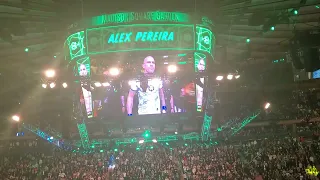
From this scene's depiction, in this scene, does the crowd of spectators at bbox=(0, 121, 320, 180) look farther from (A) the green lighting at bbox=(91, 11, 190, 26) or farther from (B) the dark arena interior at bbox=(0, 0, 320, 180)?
(A) the green lighting at bbox=(91, 11, 190, 26)

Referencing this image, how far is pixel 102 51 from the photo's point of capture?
1236 centimetres

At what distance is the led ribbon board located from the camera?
1220 cm

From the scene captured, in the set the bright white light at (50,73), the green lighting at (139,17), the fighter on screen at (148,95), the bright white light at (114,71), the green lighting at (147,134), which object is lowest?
the green lighting at (147,134)

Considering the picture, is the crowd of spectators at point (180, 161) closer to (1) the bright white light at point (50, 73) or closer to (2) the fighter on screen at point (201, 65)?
(1) the bright white light at point (50, 73)

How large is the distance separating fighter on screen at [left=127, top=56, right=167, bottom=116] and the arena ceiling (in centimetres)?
367

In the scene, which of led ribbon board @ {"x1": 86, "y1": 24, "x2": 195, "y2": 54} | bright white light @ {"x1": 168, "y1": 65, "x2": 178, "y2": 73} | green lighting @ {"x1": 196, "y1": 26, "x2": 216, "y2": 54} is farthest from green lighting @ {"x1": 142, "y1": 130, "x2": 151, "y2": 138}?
led ribbon board @ {"x1": 86, "y1": 24, "x2": 195, "y2": 54}

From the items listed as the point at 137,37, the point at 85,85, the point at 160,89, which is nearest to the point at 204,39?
the point at 137,37

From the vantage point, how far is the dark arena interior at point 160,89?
1248 centimetres

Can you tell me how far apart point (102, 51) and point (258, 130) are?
57.3 feet

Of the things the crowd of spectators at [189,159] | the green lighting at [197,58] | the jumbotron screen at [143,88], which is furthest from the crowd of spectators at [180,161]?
the green lighting at [197,58]

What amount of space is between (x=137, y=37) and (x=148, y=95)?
166 inches

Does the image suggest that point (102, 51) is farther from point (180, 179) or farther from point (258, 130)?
point (258, 130)

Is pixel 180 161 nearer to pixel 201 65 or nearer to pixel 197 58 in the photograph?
pixel 201 65

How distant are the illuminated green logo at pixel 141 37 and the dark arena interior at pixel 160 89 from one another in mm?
37
